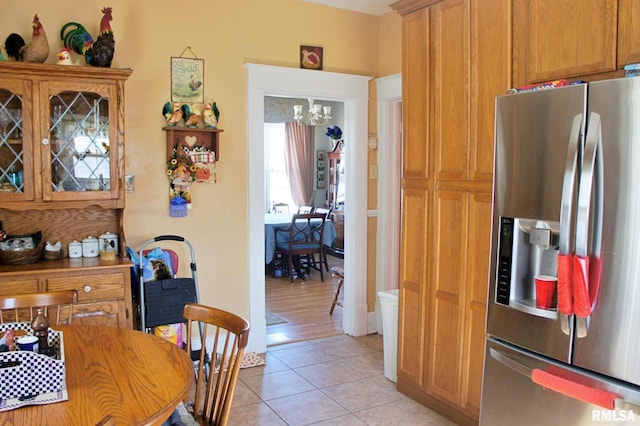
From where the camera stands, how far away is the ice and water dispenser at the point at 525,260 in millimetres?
2100

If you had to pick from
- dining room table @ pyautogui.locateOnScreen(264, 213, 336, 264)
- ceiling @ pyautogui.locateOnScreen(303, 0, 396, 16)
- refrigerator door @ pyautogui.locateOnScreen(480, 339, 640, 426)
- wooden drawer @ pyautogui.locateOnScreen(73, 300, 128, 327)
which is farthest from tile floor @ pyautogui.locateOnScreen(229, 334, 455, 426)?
ceiling @ pyautogui.locateOnScreen(303, 0, 396, 16)

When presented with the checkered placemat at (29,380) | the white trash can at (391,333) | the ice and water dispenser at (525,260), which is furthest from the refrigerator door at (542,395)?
the checkered placemat at (29,380)

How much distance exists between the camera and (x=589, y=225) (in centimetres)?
192

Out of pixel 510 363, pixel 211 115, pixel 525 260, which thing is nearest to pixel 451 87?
pixel 525 260

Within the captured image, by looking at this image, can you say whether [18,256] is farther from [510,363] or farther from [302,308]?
[302,308]

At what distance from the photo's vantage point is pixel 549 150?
82.5 inches

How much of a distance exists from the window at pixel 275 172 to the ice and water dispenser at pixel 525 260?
22.2 feet

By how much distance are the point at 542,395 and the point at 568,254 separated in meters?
0.61

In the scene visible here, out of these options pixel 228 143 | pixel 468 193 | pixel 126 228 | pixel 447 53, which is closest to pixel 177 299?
pixel 126 228

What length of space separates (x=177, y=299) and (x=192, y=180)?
32.8 inches

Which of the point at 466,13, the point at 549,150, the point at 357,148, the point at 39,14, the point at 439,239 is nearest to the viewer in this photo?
the point at 549,150

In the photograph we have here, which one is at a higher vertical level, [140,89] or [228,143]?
[140,89]

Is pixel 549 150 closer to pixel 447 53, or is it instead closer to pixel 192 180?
pixel 447 53

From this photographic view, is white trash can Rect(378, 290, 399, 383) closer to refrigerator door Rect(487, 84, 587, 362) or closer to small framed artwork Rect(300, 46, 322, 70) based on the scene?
refrigerator door Rect(487, 84, 587, 362)
